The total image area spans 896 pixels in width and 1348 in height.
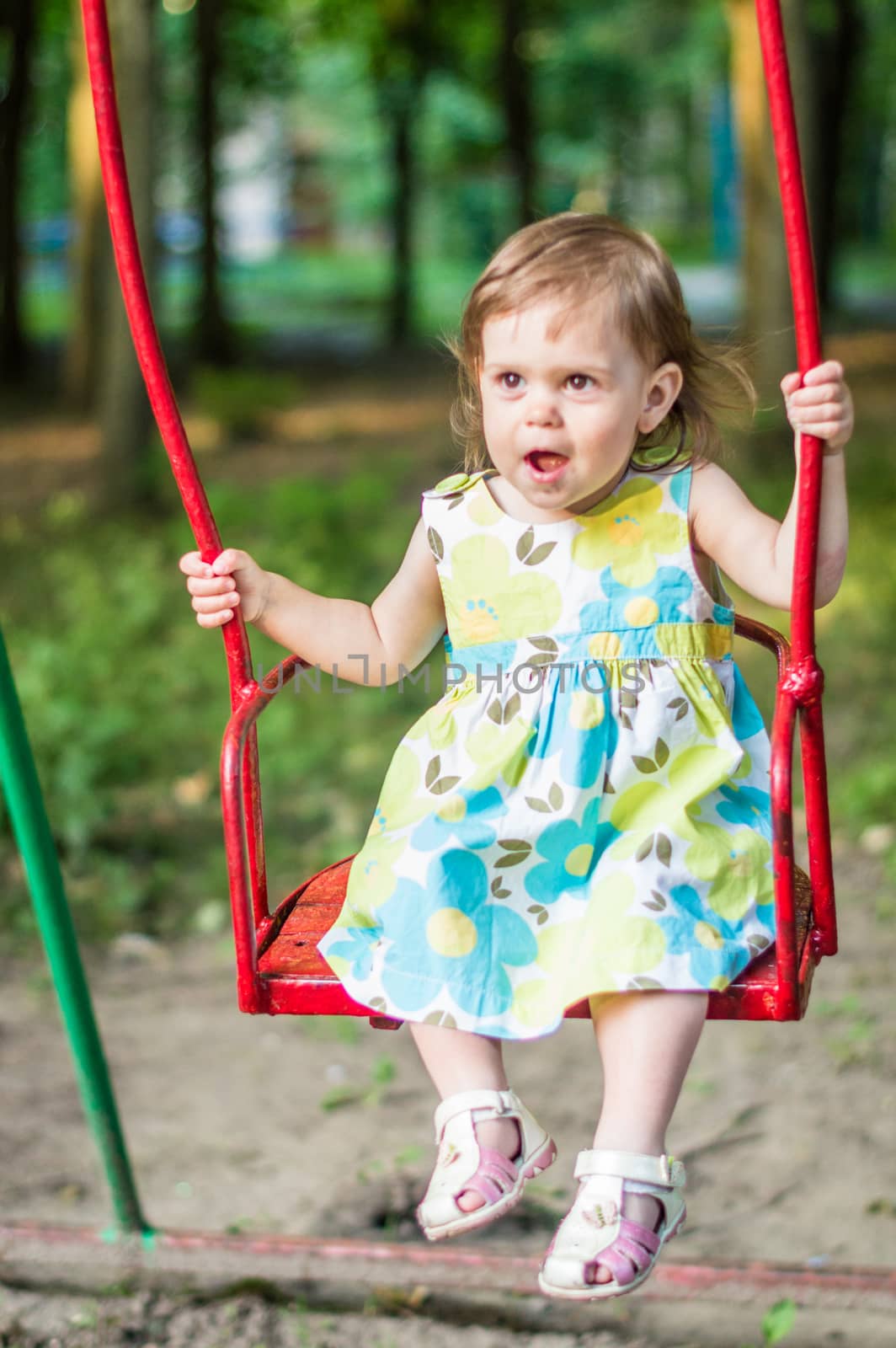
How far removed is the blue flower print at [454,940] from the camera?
178 cm

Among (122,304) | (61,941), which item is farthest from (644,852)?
(122,304)

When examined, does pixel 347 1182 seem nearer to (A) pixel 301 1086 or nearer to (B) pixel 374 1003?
(A) pixel 301 1086

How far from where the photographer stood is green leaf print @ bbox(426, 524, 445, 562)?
1.99 m

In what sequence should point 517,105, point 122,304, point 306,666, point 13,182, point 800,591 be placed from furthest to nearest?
1. point 517,105
2. point 13,182
3. point 122,304
4. point 306,666
5. point 800,591

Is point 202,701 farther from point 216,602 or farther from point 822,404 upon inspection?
point 822,404

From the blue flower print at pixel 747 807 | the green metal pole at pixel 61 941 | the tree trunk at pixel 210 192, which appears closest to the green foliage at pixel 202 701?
the green metal pole at pixel 61 941

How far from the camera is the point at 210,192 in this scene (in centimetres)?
1273

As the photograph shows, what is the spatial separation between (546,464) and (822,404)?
0.32 m

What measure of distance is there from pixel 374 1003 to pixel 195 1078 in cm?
229

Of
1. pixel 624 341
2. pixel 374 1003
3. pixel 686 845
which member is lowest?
pixel 374 1003

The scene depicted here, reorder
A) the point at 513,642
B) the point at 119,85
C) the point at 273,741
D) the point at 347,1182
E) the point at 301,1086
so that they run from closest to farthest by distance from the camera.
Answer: the point at 513,642, the point at 347,1182, the point at 301,1086, the point at 273,741, the point at 119,85

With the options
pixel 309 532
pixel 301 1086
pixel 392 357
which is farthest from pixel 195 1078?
pixel 392 357

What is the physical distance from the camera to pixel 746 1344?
2760 mm

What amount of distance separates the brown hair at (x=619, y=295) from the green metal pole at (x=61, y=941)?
1128 mm
